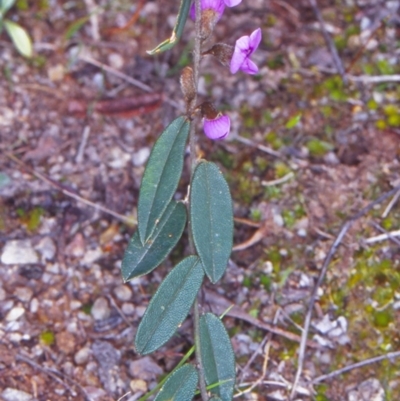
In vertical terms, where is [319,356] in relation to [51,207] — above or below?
below

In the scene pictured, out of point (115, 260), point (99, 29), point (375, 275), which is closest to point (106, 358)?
point (115, 260)

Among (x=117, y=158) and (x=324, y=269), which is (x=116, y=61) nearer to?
Answer: (x=117, y=158)

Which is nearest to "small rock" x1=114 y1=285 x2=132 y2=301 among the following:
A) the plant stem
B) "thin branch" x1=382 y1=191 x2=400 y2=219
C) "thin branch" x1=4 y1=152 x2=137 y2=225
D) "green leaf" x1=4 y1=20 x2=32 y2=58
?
"thin branch" x1=4 y1=152 x2=137 y2=225

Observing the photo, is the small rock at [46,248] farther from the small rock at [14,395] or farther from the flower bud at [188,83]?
the flower bud at [188,83]

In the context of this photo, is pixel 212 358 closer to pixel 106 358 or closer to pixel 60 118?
pixel 106 358

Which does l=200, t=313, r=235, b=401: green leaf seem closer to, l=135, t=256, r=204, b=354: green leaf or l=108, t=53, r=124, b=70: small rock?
l=135, t=256, r=204, b=354: green leaf

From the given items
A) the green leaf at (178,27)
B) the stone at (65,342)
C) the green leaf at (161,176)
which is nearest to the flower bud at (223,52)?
the green leaf at (178,27)

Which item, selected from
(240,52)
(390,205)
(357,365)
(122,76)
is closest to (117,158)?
(122,76)
